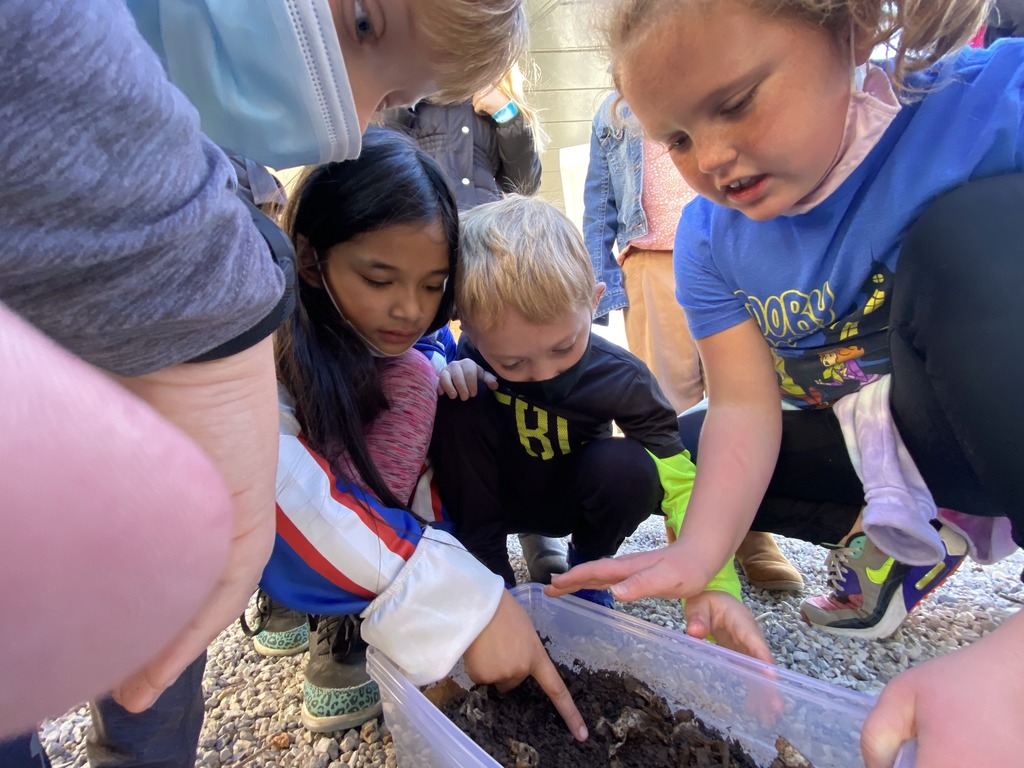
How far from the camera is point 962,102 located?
0.68m

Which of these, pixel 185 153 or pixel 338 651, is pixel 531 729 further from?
pixel 185 153

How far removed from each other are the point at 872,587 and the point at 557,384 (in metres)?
0.61

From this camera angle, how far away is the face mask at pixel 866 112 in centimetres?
68

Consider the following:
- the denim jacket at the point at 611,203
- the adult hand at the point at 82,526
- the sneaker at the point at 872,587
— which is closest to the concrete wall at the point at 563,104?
the denim jacket at the point at 611,203

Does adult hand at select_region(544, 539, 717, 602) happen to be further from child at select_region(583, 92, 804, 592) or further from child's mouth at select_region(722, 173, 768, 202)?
child at select_region(583, 92, 804, 592)

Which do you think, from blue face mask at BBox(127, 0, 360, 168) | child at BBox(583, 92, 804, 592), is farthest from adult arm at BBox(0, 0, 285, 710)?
child at BBox(583, 92, 804, 592)

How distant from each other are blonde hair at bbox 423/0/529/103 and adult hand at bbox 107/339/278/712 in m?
0.52

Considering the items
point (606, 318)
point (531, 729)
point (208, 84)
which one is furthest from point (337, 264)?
point (606, 318)

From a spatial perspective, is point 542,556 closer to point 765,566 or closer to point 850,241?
point 765,566

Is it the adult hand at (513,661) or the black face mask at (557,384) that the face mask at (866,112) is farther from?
the adult hand at (513,661)

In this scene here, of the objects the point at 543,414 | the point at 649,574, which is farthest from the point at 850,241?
the point at 543,414

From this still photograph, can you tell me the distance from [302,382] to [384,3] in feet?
1.68

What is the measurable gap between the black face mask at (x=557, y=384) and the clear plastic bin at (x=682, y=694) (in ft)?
1.28

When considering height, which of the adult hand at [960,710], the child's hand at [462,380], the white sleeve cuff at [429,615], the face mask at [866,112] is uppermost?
the face mask at [866,112]
